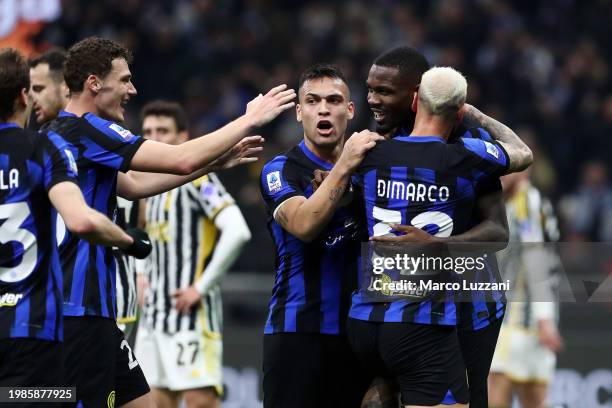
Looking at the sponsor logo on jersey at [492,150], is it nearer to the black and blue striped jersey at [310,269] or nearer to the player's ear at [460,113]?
the player's ear at [460,113]

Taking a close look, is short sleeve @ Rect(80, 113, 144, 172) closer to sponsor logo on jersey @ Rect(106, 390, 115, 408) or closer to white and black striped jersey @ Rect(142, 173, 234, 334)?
sponsor logo on jersey @ Rect(106, 390, 115, 408)

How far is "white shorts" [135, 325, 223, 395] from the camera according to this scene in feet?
26.8

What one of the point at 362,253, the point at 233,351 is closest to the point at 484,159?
the point at 362,253

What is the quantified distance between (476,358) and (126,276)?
214cm

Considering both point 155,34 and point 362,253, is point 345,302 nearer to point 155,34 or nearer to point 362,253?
point 362,253

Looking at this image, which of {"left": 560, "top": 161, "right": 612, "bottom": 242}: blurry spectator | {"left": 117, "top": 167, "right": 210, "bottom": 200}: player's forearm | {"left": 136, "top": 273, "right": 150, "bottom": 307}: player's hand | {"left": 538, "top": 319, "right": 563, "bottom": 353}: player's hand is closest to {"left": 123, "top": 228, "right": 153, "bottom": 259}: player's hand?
{"left": 117, "top": 167, "right": 210, "bottom": 200}: player's forearm

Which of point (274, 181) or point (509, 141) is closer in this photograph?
point (509, 141)

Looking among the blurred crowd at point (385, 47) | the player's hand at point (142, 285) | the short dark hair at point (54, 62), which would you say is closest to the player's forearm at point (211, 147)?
the short dark hair at point (54, 62)

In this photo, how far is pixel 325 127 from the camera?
20.1 feet

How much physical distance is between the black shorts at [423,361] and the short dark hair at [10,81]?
2011 mm

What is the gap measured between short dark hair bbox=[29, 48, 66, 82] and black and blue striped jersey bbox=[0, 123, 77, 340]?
6.56 ft

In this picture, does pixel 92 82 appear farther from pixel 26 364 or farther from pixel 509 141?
pixel 509 141

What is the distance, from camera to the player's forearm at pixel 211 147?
5.54m

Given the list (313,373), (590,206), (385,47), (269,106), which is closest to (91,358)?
(313,373)
